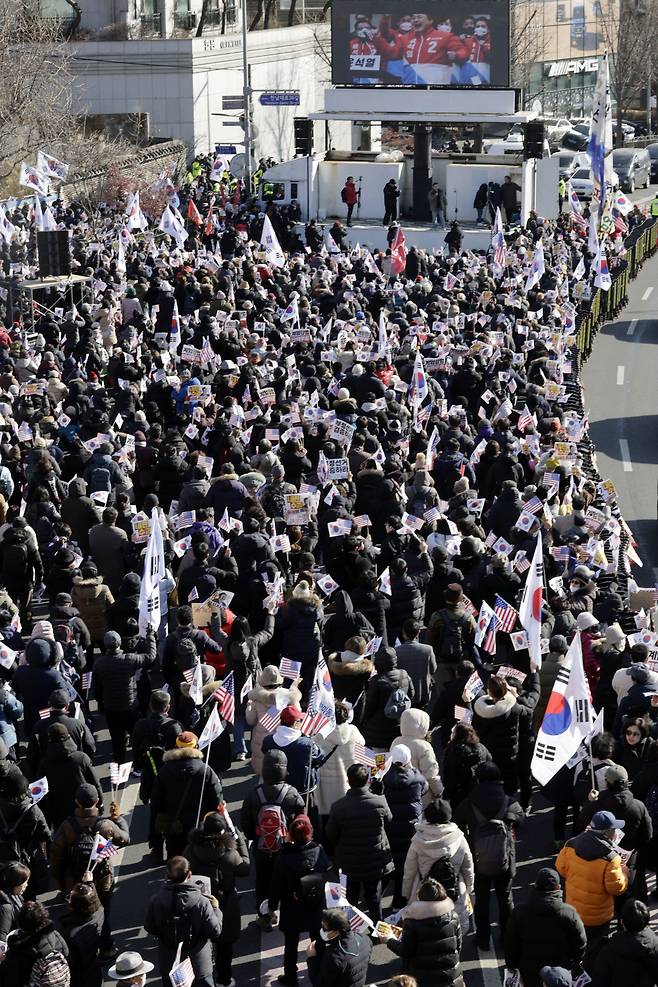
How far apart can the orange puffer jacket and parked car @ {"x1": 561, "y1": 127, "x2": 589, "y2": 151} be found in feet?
183

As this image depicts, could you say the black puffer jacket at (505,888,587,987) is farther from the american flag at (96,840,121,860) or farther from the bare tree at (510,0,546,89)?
the bare tree at (510,0,546,89)

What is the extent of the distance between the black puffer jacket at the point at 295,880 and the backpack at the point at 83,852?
Result: 1058 millimetres

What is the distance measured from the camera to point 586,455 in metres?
21.0

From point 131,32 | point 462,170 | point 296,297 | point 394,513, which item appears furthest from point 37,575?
point 131,32

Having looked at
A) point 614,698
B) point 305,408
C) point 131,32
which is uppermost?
point 131,32

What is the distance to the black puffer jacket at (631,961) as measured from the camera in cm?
882

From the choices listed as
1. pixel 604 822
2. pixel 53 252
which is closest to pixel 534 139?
pixel 53 252

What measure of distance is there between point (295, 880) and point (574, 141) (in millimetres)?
57234

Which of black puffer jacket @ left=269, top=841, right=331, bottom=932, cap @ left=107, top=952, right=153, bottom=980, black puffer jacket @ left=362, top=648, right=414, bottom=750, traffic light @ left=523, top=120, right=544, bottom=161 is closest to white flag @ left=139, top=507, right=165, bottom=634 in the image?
black puffer jacket @ left=362, top=648, right=414, bottom=750

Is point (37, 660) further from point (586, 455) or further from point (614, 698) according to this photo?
point (586, 455)

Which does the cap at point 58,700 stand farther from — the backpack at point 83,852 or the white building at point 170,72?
the white building at point 170,72

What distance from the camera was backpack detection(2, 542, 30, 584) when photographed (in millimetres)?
15297

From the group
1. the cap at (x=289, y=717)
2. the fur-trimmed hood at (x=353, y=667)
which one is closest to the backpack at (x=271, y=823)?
the cap at (x=289, y=717)

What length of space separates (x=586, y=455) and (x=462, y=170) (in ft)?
80.3
